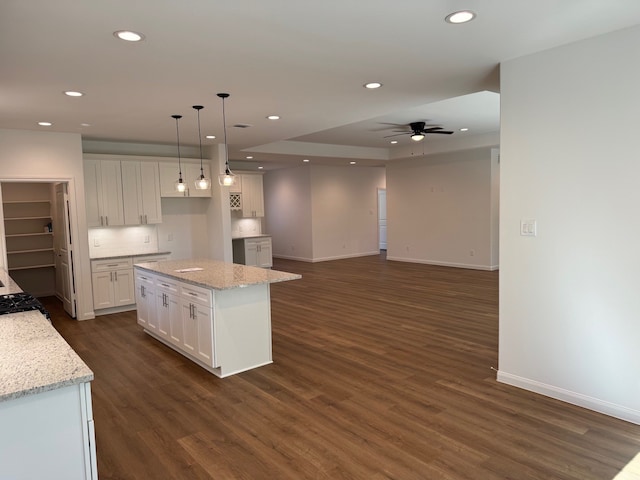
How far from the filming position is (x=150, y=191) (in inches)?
275

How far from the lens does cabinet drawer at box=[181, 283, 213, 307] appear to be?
3.89 metres

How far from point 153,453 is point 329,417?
1.19 metres

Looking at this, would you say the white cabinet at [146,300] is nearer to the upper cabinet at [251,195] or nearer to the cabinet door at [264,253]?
the upper cabinet at [251,195]

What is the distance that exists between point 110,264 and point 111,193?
110 cm

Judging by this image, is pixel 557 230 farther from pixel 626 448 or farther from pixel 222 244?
pixel 222 244

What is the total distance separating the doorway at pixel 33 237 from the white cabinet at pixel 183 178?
1.73m

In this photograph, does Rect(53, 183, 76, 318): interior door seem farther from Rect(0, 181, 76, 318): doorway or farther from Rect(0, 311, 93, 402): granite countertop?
Rect(0, 311, 93, 402): granite countertop

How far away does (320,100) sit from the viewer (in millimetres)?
4590

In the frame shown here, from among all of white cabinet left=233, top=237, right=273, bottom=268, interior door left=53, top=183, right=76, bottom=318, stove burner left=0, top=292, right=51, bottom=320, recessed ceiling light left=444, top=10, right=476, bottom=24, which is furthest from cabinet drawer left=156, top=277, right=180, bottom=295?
white cabinet left=233, top=237, right=273, bottom=268

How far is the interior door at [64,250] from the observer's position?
20.3ft

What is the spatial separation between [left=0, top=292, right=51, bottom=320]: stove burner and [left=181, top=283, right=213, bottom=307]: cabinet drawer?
1.22 meters

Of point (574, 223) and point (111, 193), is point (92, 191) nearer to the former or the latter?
point (111, 193)

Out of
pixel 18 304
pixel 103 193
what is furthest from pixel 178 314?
pixel 103 193

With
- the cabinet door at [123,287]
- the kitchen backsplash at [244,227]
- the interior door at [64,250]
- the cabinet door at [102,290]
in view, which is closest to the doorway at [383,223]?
the kitchen backsplash at [244,227]
